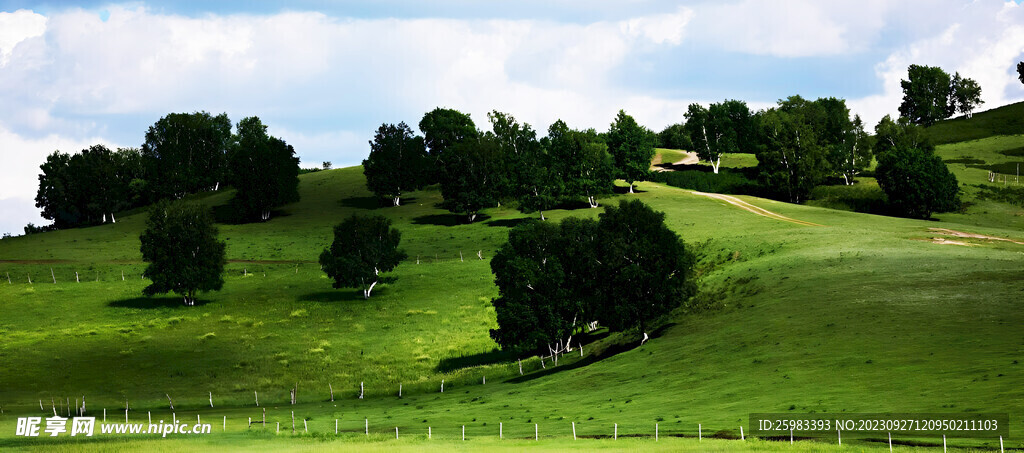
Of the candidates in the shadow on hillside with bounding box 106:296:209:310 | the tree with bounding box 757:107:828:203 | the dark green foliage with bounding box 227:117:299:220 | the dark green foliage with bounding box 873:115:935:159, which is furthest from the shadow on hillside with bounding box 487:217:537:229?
the dark green foliage with bounding box 873:115:935:159

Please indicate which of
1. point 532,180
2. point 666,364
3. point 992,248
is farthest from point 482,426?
point 532,180

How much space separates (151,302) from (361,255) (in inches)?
1070

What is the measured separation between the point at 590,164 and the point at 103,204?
103 meters

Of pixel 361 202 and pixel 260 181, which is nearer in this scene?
pixel 260 181

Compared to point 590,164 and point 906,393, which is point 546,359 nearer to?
point 906,393

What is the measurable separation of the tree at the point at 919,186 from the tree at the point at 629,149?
4451 centimetres

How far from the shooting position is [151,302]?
110m

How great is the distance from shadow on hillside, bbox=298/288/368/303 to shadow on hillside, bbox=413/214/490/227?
44367 millimetres

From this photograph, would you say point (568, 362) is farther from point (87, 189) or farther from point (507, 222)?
point (87, 189)

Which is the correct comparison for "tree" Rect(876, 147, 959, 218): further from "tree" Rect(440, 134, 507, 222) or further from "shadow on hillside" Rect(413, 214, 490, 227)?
"shadow on hillside" Rect(413, 214, 490, 227)

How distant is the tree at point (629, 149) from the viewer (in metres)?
170

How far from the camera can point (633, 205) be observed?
278ft

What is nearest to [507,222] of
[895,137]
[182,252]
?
[182,252]

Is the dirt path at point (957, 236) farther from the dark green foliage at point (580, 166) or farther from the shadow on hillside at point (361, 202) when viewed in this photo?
the shadow on hillside at point (361, 202)
